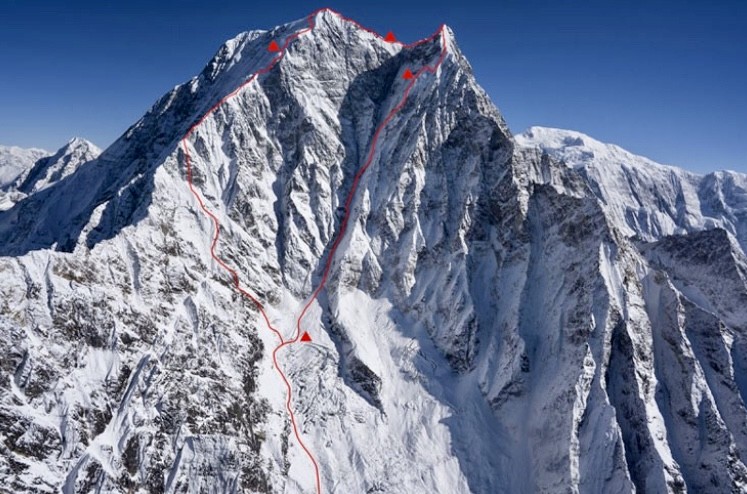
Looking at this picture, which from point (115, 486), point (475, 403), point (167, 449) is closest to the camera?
point (115, 486)

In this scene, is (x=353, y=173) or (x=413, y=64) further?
(x=413, y=64)

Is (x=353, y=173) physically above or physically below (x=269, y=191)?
above

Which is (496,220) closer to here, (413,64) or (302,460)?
(413,64)

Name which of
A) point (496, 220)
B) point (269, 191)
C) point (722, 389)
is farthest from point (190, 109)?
point (722, 389)

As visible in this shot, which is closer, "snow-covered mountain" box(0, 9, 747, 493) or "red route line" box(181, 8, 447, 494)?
"snow-covered mountain" box(0, 9, 747, 493)

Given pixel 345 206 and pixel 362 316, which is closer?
pixel 362 316

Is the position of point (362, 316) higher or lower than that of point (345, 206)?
lower

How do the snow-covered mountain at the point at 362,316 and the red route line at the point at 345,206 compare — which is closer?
the snow-covered mountain at the point at 362,316

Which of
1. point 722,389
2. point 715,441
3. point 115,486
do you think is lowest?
point 115,486
